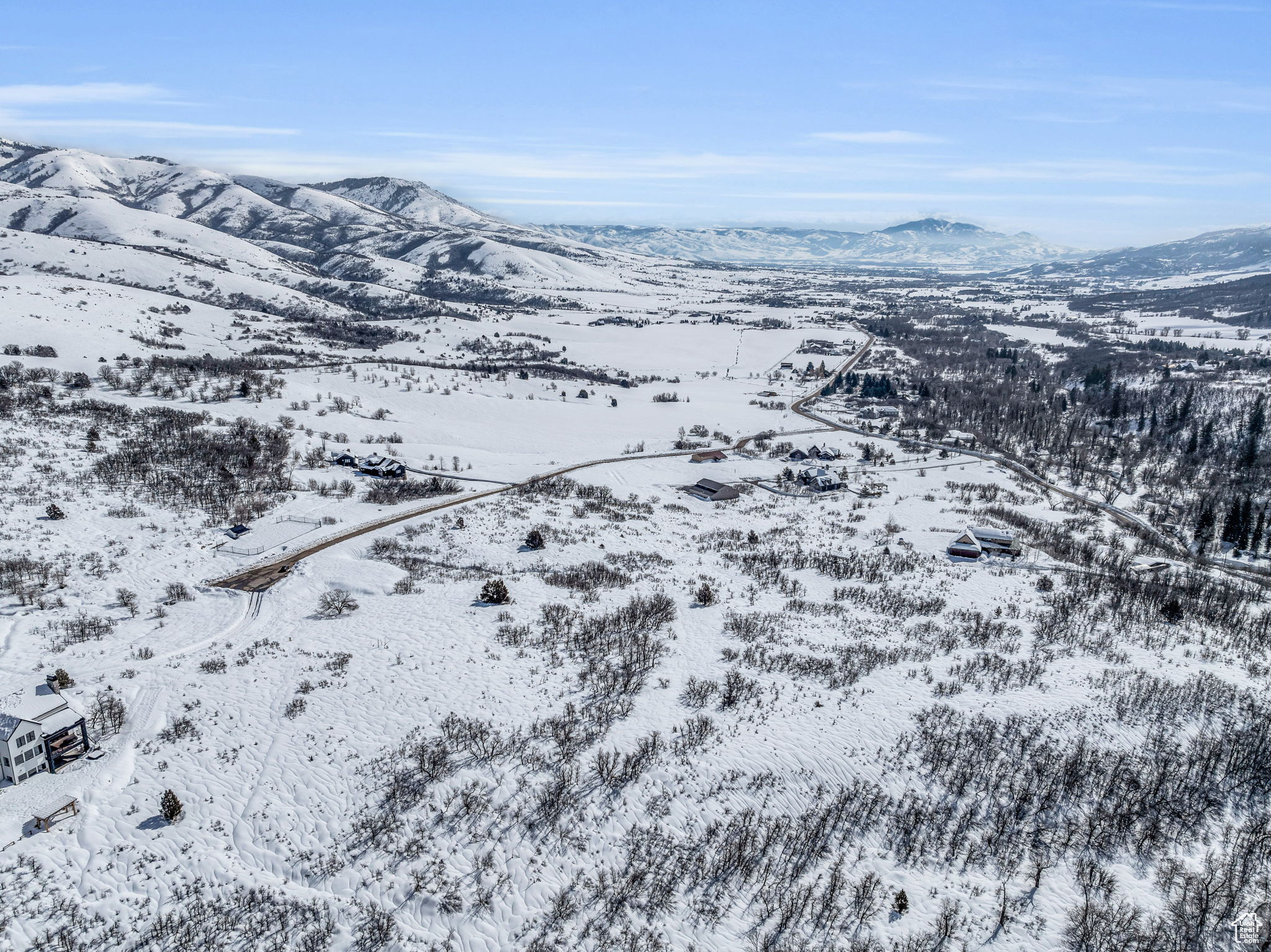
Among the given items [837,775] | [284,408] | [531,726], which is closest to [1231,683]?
[837,775]

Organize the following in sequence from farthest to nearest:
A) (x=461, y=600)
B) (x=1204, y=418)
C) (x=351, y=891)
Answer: (x=1204, y=418)
(x=461, y=600)
(x=351, y=891)

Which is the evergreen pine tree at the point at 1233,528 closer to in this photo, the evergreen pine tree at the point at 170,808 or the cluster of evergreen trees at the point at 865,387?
the cluster of evergreen trees at the point at 865,387

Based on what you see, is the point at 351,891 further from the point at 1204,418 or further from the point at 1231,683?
the point at 1204,418

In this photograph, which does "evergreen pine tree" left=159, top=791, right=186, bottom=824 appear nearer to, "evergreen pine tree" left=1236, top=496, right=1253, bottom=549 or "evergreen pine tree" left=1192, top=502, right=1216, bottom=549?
"evergreen pine tree" left=1192, top=502, right=1216, bottom=549

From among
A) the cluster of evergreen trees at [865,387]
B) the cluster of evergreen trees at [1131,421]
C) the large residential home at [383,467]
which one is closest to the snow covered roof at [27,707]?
the large residential home at [383,467]

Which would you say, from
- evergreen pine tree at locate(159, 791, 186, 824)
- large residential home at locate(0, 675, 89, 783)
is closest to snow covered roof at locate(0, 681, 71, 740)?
large residential home at locate(0, 675, 89, 783)
